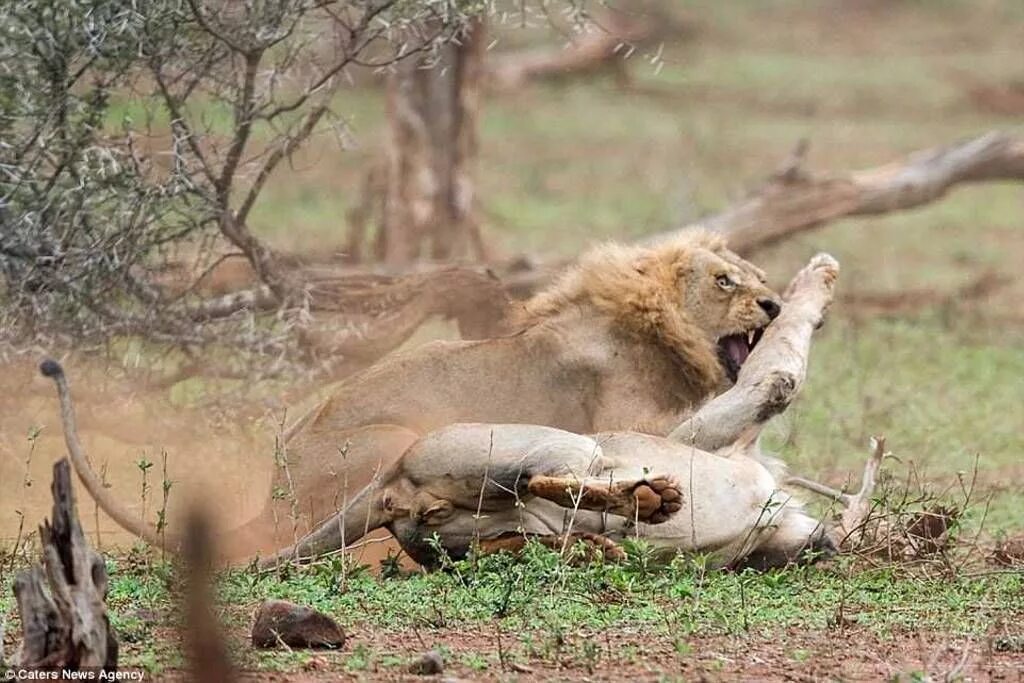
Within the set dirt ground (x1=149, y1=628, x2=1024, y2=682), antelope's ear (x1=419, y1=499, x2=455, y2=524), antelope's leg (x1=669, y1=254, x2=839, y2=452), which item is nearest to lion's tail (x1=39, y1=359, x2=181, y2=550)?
antelope's ear (x1=419, y1=499, x2=455, y2=524)

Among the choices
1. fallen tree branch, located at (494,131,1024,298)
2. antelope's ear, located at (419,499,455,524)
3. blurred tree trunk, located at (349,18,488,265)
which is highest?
A: blurred tree trunk, located at (349,18,488,265)

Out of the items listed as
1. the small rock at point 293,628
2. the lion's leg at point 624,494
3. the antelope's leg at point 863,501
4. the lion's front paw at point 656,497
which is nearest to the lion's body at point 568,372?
the antelope's leg at point 863,501

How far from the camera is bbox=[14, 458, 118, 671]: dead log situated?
3.70 m

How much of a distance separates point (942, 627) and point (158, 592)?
6.80ft

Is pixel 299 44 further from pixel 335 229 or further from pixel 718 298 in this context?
pixel 335 229

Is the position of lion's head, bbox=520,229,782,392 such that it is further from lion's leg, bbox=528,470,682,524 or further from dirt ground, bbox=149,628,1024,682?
dirt ground, bbox=149,628,1024,682

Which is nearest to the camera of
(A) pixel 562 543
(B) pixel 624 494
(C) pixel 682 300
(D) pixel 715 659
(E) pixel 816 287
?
(D) pixel 715 659

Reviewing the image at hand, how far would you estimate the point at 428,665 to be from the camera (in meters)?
4.18

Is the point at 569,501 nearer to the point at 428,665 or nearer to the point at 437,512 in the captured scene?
the point at 437,512

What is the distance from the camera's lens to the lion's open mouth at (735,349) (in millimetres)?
6344

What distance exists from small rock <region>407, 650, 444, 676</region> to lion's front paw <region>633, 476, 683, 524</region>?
1.07 meters

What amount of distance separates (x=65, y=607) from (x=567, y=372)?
2659 mm

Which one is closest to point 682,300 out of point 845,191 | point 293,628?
point 293,628

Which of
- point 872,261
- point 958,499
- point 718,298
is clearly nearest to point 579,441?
point 718,298
